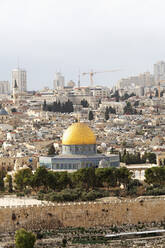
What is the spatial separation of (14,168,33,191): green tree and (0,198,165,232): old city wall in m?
7.60

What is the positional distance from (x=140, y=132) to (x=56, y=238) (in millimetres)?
58555

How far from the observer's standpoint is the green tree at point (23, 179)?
50344 millimetres

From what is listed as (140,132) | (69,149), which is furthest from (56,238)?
(140,132)

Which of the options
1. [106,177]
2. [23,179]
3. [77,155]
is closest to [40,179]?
[23,179]

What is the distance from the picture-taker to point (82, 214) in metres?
42.9

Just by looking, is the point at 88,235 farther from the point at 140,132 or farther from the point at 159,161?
the point at 140,132

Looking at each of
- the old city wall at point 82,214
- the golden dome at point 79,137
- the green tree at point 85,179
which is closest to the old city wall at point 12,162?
the golden dome at point 79,137

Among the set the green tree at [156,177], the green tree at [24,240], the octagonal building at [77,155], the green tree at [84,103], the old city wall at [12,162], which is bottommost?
→ the green tree at [24,240]

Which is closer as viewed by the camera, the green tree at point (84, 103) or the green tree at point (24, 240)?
the green tree at point (24, 240)

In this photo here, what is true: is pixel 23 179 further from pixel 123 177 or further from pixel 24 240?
pixel 24 240

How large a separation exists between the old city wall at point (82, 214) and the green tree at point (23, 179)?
760 cm

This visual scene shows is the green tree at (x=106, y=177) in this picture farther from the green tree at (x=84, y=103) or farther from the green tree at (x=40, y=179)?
the green tree at (x=84, y=103)

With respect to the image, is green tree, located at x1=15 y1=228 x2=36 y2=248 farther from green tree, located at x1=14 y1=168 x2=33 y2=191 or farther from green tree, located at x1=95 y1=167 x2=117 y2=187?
green tree, located at x1=95 y1=167 x2=117 y2=187

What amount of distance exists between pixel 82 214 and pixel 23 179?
8.73 meters
